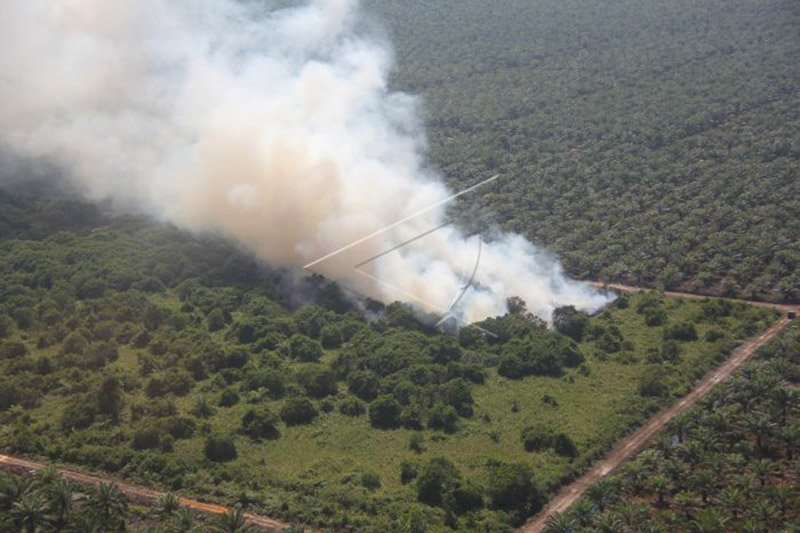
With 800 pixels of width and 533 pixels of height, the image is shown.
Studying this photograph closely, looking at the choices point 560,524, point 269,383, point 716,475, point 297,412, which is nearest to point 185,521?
point 297,412

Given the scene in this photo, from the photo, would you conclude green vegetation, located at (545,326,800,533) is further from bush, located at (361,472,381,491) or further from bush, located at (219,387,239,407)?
bush, located at (219,387,239,407)

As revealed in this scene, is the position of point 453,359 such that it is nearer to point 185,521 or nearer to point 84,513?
point 185,521

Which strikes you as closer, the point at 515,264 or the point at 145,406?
the point at 145,406

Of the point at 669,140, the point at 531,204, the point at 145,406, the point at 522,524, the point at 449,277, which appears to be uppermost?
the point at 669,140

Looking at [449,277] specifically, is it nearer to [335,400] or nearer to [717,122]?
[335,400]

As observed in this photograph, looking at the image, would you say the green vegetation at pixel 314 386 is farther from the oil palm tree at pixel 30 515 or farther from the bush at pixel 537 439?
the oil palm tree at pixel 30 515

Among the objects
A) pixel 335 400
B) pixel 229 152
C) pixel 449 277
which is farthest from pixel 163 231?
pixel 335 400

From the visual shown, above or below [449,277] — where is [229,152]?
above

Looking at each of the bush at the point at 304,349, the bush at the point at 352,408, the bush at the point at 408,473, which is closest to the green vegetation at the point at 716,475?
the bush at the point at 408,473
